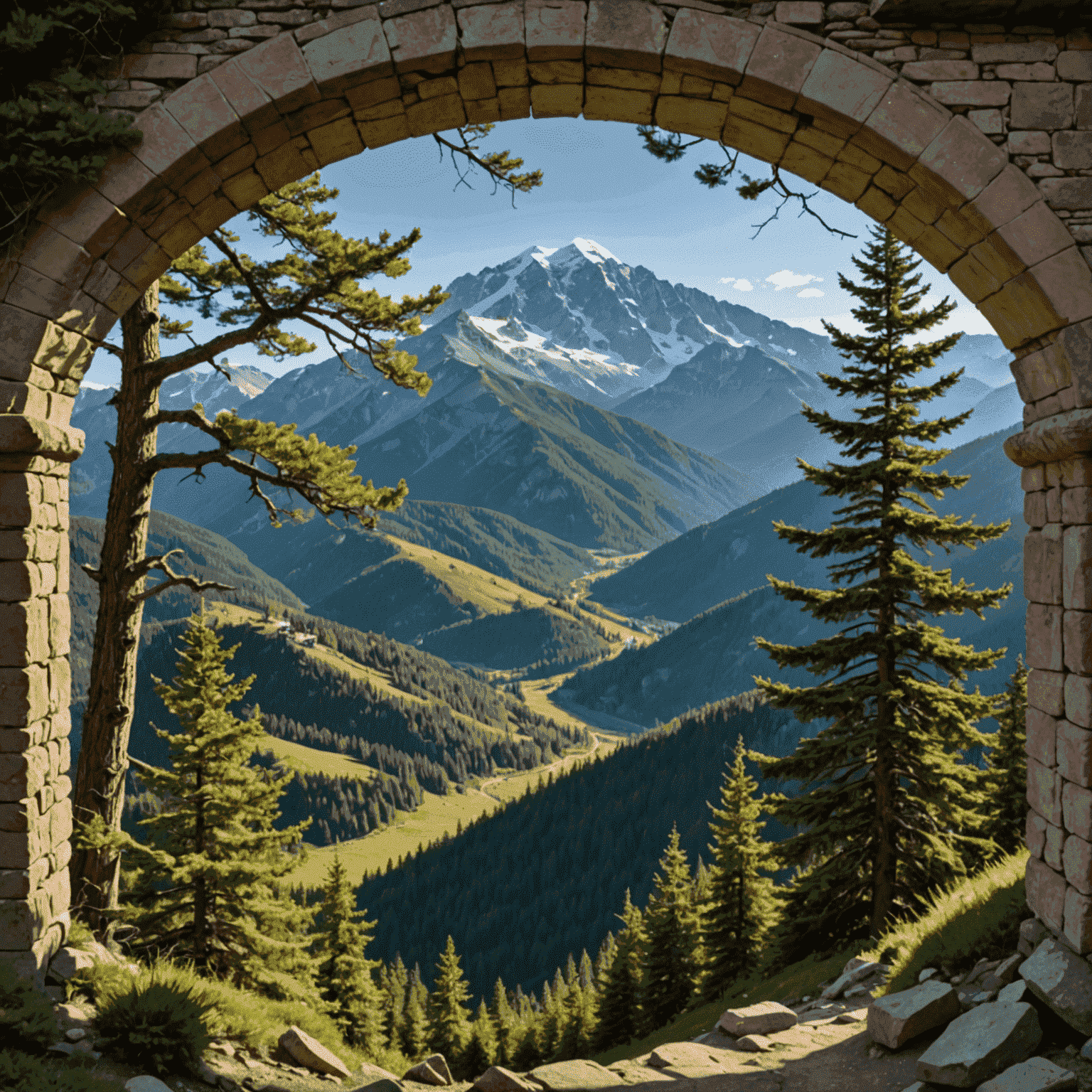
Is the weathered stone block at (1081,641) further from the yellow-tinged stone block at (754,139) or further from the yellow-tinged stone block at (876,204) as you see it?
the yellow-tinged stone block at (754,139)

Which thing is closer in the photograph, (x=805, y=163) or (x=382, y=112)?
(x=382, y=112)

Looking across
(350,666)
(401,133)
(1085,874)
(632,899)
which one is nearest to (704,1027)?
(1085,874)

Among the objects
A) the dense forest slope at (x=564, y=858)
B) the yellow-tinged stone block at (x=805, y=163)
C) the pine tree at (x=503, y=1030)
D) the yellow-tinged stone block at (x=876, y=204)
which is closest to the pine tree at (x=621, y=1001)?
the pine tree at (x=503, y=1030)

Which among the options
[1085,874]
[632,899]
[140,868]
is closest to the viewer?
[1085,874]

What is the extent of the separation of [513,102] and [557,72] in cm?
44

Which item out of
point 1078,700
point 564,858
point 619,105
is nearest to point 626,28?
point 619,105

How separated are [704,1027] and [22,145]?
15250mm

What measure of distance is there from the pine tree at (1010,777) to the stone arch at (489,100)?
11.2 meters

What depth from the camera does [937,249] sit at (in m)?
5.98

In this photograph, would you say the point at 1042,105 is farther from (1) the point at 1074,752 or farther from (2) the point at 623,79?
(1) the point at 1074,752

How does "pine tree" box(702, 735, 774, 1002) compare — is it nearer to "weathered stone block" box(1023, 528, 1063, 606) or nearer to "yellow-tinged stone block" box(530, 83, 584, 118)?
"weathered stone block" box(1023, 528, 1063, 606)

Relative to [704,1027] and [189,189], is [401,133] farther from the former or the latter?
[704,1027]

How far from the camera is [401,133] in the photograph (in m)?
6.18

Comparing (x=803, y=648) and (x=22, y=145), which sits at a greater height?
(x=22, y=145)
